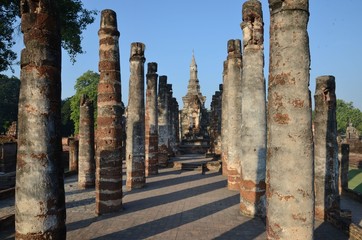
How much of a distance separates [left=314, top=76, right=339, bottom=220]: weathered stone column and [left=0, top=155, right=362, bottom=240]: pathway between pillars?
3.13 ft

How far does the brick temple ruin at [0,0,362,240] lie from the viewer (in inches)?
205

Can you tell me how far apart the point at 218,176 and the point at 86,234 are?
10.7m

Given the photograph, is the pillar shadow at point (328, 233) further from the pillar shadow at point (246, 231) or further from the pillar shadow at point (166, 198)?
the pillar shadow at point (166, 198)

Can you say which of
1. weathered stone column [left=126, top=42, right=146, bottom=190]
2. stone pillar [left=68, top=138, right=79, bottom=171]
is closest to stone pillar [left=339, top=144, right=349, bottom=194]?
weathered stone column [left=126, top=42, right=146, bottom=190]

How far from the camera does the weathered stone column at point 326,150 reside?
9.69m

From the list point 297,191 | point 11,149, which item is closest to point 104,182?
point 297,191

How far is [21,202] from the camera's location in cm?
515

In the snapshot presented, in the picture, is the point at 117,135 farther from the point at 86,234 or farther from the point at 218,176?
the point at 218,176

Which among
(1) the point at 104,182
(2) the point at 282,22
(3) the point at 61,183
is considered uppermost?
(2) the point at 282,22

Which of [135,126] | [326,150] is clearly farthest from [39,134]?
[135,126]

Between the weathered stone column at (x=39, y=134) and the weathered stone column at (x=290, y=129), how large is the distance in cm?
361

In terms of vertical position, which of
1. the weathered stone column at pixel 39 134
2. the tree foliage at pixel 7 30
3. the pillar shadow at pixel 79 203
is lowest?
the pillar shadow at pixel 79 203

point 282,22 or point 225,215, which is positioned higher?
point 282,22

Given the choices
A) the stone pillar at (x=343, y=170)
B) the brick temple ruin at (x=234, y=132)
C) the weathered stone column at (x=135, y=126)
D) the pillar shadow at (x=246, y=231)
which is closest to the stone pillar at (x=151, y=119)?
the brick temple ruin at (x=234, y=132)
